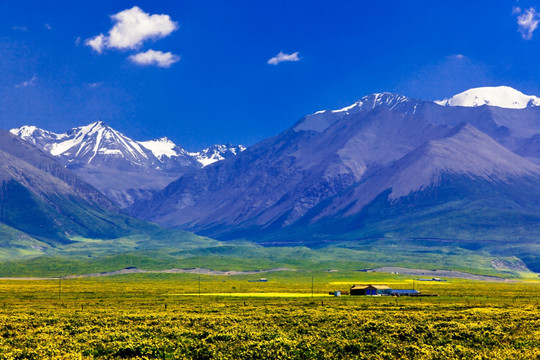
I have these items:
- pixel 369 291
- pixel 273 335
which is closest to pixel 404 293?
pixel 369 291

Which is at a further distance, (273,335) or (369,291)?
(369,291)

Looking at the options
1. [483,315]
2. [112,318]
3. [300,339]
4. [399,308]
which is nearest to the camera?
[300,339]

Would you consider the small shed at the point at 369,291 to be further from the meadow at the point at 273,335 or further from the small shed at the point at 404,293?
the meadow at the point at 273,335

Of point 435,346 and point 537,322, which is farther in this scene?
point 537,322

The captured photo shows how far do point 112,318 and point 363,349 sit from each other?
44.1 m

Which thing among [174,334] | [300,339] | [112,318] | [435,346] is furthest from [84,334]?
[435,346]

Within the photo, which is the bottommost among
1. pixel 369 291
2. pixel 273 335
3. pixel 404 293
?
pixel 404 293

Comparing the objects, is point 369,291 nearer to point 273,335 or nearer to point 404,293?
point 404,293

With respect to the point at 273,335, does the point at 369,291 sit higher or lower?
higher

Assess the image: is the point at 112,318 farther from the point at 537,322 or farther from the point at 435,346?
the point at 537,322

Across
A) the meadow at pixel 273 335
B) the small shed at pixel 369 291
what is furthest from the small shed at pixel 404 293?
the meadow at pixel 273 335

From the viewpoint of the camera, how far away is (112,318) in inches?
3720

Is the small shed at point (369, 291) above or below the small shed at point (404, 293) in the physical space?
above

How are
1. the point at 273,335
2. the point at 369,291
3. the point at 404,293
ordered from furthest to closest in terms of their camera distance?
Result: 1. the point at 404,293
2. the point at 369,291
3. the point at 273,335
